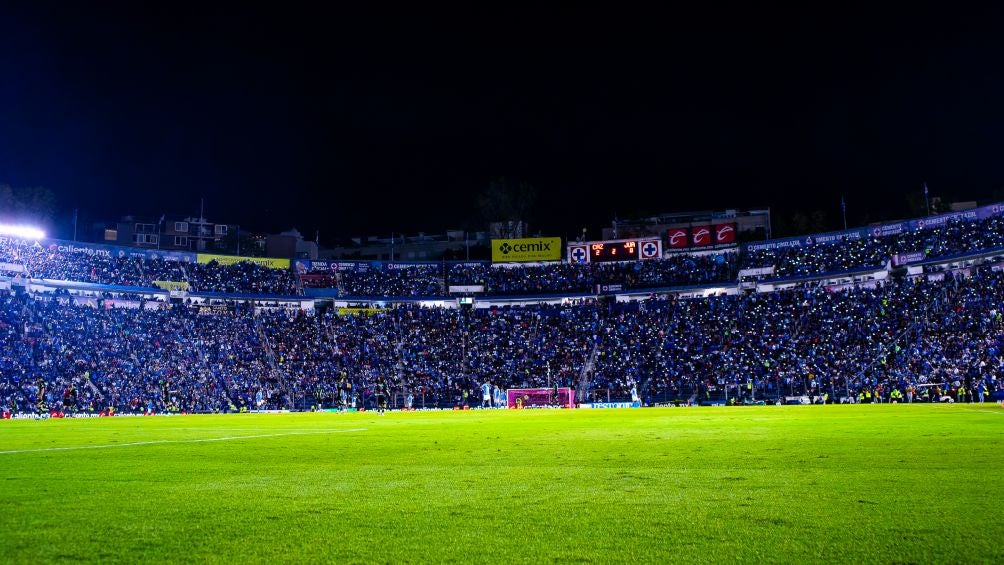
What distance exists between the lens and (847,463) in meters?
9.30

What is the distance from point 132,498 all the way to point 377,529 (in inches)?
123

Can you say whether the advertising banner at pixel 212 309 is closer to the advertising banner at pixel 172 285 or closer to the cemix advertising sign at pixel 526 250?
the advertising banner at pixel 172 285

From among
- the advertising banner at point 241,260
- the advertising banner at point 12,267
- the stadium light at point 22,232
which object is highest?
the stadium light at point 22,232

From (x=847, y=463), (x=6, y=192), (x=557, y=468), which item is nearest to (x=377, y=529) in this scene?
(x=557, y=468)

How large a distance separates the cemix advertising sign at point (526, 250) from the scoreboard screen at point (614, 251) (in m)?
4.80

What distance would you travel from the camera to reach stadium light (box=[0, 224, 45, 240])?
6175 centimetres

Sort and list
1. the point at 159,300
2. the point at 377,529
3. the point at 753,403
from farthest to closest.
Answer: the point at 159,300
the point at 753,403
the point at 377,529

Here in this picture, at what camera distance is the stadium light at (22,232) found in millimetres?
61750

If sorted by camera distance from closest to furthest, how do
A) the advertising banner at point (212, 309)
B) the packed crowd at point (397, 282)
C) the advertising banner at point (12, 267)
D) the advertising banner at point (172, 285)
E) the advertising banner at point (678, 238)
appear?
the advertising banner at point (12, 267)
the advertising banner at point (212, 309)
the advertising banner at point (172, 285)
the advertising banner at point (678, 238)
the packed crowd at point (397, 282)

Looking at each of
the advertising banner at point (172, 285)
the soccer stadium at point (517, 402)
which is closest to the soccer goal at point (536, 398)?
the soccer stadium at point (517, 402)

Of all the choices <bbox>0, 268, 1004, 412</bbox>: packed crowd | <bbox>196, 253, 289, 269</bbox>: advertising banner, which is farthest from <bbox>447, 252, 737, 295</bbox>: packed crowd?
<bbox>196, 253, 289, 269</bbox>: advertising banner

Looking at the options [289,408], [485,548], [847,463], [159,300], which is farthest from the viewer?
[159,300]

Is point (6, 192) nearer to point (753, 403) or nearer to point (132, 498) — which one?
point (753, 403)

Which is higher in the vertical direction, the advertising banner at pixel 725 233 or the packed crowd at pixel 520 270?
the advertising banner at pixel 725 233
